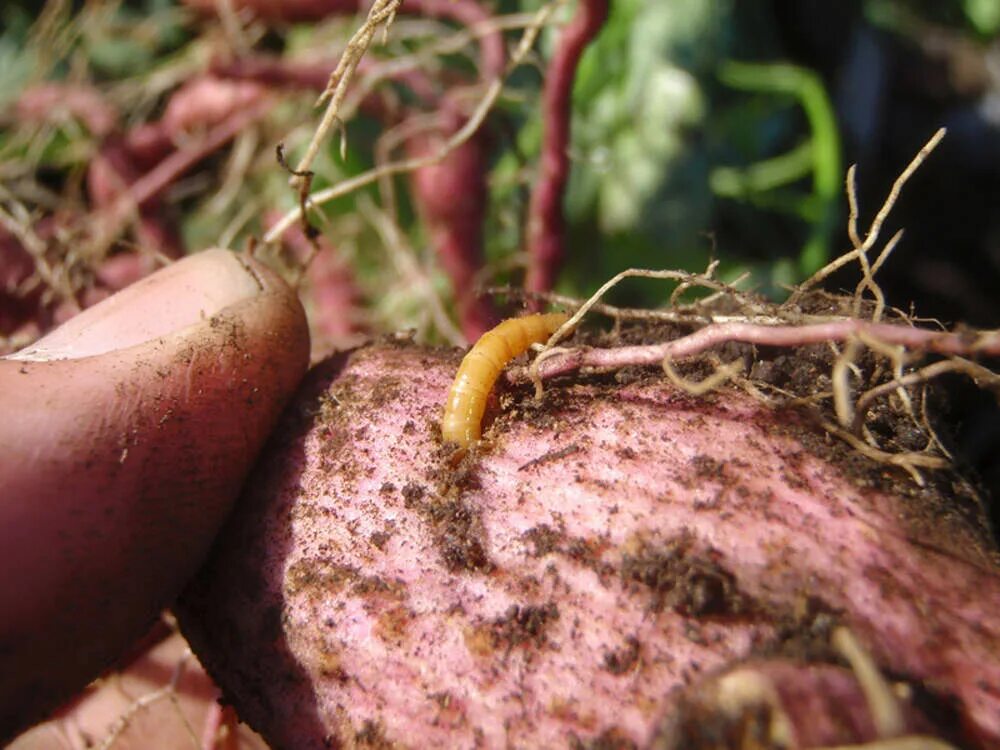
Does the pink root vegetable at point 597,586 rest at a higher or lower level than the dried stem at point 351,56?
lower

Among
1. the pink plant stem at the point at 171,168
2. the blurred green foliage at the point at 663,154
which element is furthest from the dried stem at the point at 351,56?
the pink plant stem at the point at 171,168

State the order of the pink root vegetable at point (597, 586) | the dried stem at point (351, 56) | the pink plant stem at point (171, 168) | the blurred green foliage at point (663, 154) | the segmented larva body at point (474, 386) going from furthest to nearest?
the pink plant stem at point (171, 168) < the blurred green foliage at point (663, 154) < the dried stem at point (351, 56) < the segmented larva body at point (474, 386) < the pink root vegetable at point (597, 586)

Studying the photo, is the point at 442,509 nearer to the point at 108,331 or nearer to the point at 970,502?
the point at 108,331

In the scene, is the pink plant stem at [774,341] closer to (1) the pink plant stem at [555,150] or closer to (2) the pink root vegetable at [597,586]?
(2) the pink root vegetable at [597,586]

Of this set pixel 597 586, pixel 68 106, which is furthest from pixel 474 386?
pixel 68 106

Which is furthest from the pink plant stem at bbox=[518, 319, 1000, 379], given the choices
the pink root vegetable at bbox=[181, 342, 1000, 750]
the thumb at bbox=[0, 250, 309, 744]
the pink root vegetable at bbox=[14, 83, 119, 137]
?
the pink root vegetable at bbox=[14, 83, 119, 137]

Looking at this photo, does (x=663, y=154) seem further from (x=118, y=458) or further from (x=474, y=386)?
(x=118, y=458)

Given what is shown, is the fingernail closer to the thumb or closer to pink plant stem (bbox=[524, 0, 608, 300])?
the thumb
